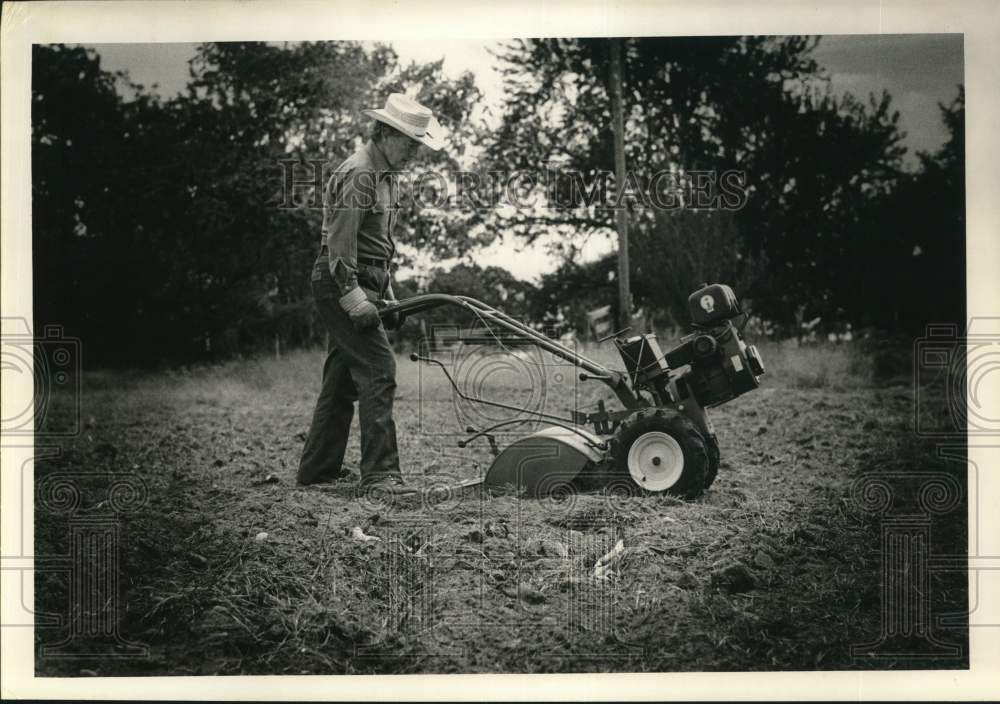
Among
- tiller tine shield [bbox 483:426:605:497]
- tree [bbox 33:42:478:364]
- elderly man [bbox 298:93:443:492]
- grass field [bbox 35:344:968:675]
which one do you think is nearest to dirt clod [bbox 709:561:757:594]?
grass field [bbox 35:344:968:675]

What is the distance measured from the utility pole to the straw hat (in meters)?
1.33

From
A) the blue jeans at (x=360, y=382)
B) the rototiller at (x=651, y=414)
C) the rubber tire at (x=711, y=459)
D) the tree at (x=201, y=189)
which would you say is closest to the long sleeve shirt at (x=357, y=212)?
the blue jeans at (x=360, y=382)

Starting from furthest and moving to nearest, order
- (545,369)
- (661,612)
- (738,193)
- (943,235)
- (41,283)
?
(738,193), (545,369), (943,235), (41,283), (661,612)

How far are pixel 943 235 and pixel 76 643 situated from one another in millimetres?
4370

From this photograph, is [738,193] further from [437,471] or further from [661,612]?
[661,612]

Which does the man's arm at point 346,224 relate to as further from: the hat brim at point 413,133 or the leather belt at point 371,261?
the hat brim at point 413,133

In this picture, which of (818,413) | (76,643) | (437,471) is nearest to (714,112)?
(818,413)

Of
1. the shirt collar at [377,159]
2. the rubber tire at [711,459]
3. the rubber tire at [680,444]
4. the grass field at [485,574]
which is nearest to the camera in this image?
the grass field at [485,574]

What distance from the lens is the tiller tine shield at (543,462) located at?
4277 mm

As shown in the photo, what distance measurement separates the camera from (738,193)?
Result: 600cm

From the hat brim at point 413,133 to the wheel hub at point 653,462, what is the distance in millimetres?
1689

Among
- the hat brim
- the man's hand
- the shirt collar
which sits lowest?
the man's hand

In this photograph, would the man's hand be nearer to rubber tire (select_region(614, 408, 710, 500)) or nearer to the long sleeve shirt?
the long sleeve shirt

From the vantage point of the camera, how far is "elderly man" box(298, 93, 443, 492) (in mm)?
4285
